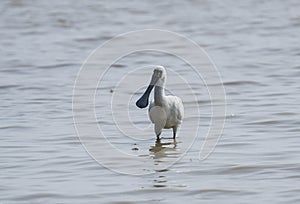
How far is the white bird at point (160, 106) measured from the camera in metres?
9.28

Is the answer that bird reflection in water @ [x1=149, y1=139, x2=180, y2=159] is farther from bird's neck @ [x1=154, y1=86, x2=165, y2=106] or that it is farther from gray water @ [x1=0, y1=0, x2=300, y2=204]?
bird's neck @ [x1=154, y1=86, x2=165, y2=106]

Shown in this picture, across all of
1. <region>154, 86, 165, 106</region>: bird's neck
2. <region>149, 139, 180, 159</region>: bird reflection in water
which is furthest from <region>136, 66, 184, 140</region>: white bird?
<region>149, 139, 180, 159</region>: bird reflection in water

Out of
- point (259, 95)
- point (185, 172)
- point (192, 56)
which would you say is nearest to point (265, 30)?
point (192, 56)

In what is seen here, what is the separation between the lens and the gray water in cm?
778

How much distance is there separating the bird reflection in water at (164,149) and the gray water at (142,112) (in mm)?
40

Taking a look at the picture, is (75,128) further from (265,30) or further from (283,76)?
(265,30)

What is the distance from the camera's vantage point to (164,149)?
937 cm

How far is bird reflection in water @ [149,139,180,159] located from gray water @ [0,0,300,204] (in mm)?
40

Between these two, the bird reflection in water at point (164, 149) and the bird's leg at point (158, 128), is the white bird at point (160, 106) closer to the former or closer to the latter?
the bird's leg at point (158, 128)

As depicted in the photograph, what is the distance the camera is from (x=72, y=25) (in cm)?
1964

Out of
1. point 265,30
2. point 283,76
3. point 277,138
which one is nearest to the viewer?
point 277,138

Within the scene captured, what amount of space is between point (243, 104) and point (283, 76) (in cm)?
221

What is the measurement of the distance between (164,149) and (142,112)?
188 centimetres

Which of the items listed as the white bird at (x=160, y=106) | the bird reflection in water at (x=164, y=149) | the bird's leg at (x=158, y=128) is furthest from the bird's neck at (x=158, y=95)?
the bird reflection in water at (x=164, y=149)
